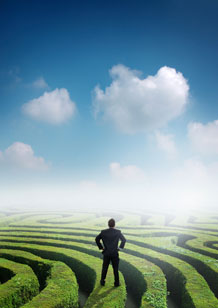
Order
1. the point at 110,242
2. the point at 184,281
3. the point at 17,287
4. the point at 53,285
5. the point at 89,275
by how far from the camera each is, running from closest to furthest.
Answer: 1. the point at 110,242
2. the point at 17,287
3. the point at 53,285
4. the point at 184,281
5. the point at 89,275

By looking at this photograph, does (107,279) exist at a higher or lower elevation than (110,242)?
lower

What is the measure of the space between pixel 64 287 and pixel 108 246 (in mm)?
2870

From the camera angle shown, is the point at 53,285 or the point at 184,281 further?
the point at 184,281

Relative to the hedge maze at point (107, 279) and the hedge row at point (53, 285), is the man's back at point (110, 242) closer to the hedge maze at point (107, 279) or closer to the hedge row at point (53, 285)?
the hedge maze at point (107, 279)

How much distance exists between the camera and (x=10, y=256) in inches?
594

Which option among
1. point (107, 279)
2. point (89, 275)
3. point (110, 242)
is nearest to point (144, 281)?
point (107, 279)

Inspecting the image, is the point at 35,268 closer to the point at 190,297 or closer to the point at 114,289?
the point at 114,289

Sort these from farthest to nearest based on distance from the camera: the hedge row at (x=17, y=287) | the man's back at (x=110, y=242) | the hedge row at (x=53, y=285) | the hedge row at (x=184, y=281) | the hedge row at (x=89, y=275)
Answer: the man's back at (x=110, y=242), the hedge row at (x=17, y=287), the hedge row at (x=184, y=281), the hedge row at (x=89, y=275), the hedge row at (x=53, y=285)

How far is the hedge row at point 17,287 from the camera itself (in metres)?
9.01

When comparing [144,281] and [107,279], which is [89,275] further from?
[144,281]

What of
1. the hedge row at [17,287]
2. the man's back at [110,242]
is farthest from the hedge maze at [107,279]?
the man's back at [110,242]

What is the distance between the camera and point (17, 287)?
32.0 feet

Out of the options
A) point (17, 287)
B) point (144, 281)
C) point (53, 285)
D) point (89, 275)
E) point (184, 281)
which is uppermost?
point (184, 281)

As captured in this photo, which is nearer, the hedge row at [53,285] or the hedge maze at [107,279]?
the hedge row at [53,285]
